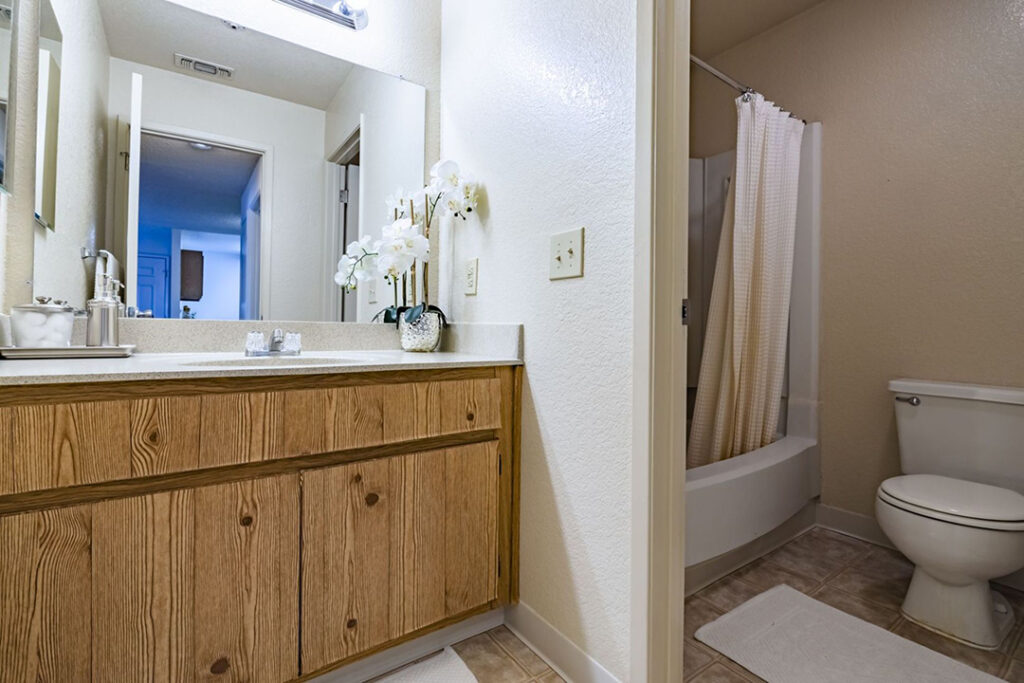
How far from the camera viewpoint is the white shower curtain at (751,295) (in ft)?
6.33

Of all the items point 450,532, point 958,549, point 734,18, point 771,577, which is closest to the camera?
point 450,532

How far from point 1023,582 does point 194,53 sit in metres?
3.11

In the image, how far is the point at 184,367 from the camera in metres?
0.95

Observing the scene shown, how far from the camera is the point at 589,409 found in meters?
1.16

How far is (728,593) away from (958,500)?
72 cm

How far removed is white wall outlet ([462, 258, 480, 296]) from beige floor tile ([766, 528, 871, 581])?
154cm

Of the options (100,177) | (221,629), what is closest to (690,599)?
(221,629)

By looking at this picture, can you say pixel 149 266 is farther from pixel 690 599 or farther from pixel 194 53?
pixel 690 599

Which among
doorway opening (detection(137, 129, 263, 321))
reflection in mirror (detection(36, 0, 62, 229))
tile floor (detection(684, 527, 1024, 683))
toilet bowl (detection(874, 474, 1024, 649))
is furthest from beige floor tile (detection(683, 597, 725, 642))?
reflection in mirror (detection(36, 0, 62, 229))

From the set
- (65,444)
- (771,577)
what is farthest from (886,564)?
(65,444)

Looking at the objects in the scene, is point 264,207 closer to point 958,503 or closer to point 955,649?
point 958,503

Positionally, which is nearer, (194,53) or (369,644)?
(369,644)

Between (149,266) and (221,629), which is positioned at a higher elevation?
(149,266)

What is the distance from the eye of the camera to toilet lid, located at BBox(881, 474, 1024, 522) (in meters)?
1.34
